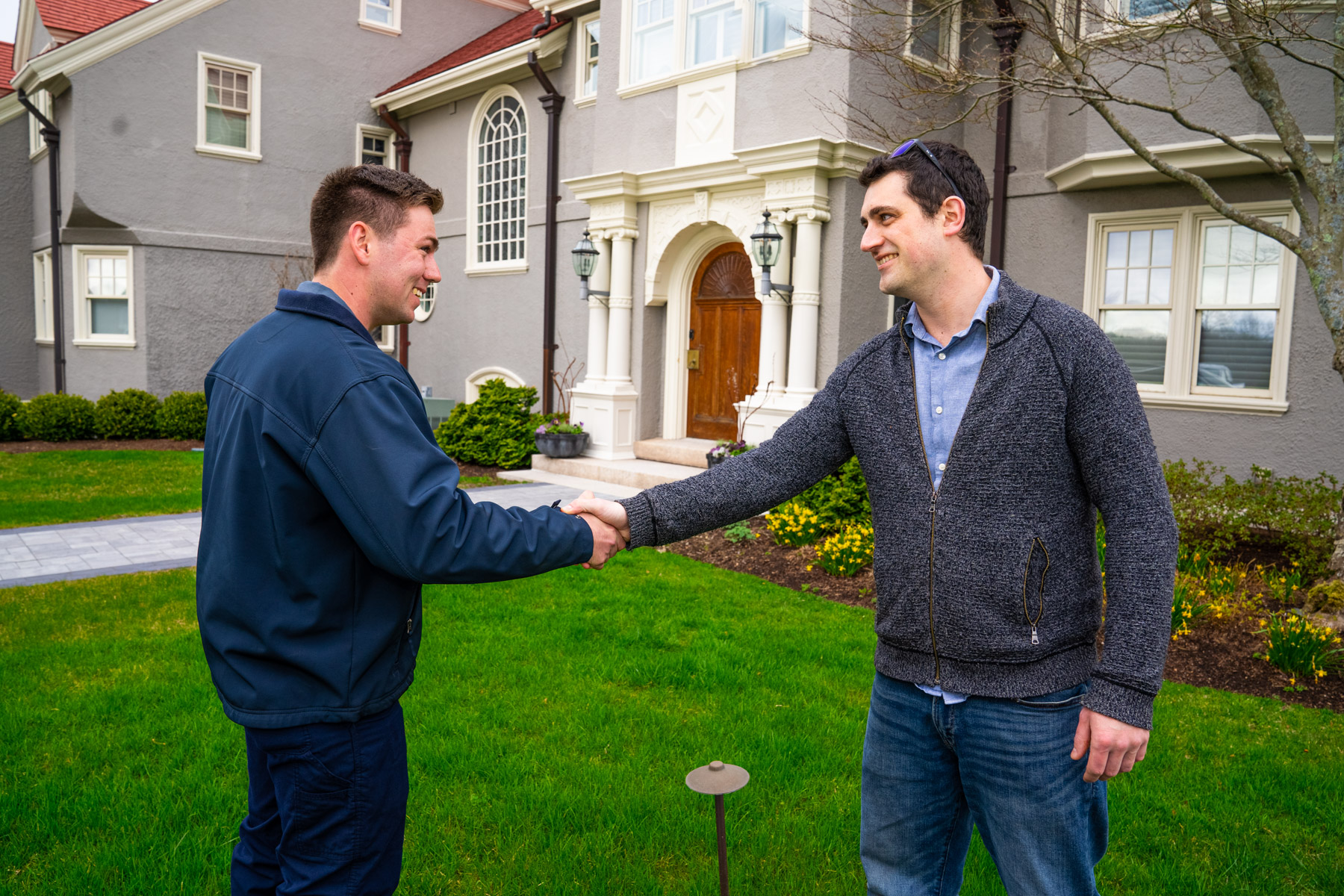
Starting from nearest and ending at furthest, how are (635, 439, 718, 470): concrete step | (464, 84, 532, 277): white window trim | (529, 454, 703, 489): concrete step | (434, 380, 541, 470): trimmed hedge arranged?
(529, 454, 703, 489): concrete step
(635, 439, 718, 470): concrete step
(434, 380, 541, 470): trimmed hedge
(464, 84, 532, 277): white window trim

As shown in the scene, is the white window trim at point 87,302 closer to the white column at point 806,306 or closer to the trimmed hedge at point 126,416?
the trimmed hedge at point 126,416

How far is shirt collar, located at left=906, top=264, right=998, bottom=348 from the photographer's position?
2.25 meters

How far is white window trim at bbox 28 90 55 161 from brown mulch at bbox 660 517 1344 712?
691 inches

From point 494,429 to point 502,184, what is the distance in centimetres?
491

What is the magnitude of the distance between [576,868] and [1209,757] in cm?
296

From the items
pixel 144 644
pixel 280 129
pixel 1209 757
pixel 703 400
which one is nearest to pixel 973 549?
pixel 1209 757

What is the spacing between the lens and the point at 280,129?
18.7 m

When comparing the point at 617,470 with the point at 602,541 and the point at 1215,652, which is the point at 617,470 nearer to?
the point at 1215,652

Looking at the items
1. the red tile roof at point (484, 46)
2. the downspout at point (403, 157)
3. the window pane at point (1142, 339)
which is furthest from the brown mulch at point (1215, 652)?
the downspout at point (403, 157)

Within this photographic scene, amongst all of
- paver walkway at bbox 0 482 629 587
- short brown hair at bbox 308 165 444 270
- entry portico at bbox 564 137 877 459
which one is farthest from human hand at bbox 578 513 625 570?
entry portico at bbox 564 137 877 459

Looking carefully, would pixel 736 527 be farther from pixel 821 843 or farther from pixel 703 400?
pixel 821 843

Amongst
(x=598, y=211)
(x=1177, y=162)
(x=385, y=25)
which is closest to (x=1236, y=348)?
(x=1177, y=162)

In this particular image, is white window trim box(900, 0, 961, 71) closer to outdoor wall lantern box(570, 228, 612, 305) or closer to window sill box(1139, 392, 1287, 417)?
window sill box(1139, 392, 1287, 417)

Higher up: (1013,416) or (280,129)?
(280,129)
